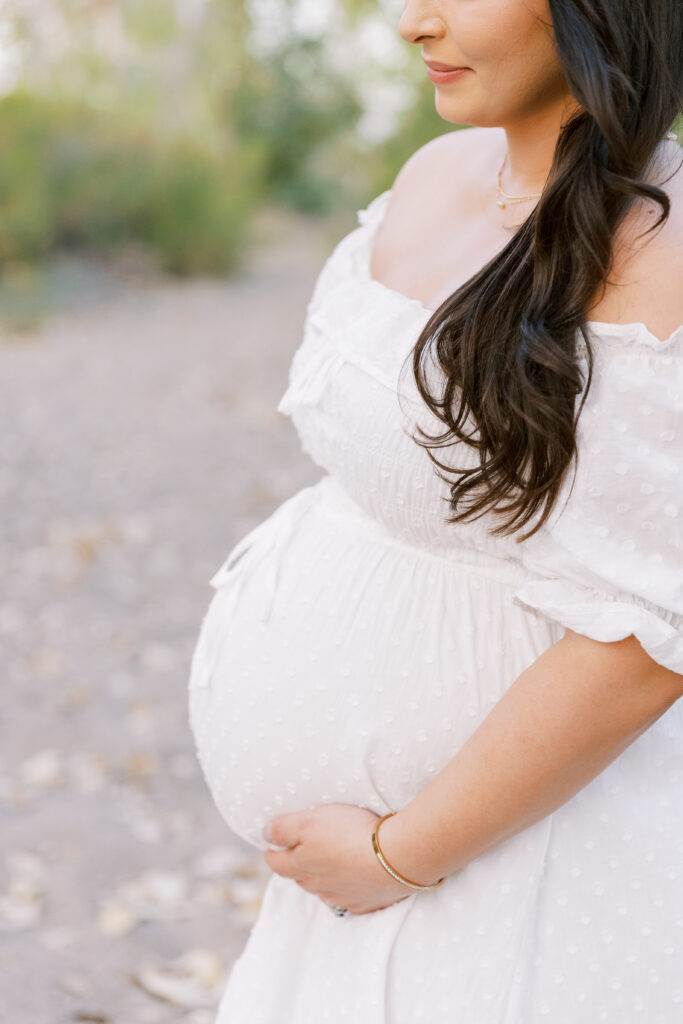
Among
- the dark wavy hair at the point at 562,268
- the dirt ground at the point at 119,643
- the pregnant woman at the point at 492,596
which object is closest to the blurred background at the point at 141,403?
the dirt ground at the point at 119,643

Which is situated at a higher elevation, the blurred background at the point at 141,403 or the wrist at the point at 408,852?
the wrist at the point at 408,852

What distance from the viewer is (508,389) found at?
108cm

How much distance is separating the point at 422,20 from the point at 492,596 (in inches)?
25.4

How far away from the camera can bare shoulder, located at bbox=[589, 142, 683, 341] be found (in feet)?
3.43

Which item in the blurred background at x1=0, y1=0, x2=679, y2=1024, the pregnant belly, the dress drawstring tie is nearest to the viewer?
the pregnant belly

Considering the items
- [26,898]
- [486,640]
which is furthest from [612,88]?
[26,898]

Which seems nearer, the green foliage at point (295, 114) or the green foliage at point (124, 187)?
the green foliage at point (124, 187)

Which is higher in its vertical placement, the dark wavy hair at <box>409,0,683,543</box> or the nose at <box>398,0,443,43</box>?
the nose at <box>398,0,443,43</box>

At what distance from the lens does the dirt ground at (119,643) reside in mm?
2889

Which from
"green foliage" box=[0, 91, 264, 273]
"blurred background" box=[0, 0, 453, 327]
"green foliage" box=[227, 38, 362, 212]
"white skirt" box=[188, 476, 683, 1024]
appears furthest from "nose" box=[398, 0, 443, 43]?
"green foliage" box=[227, 38, 362, 212]

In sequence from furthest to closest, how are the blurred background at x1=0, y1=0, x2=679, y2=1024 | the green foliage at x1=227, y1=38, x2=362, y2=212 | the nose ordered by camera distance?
the green foliage at x1=227, y1=38, x2=362, y2=212 < the blurred background at x1=0, y1=0, x2=679, y2=1024 < the nose

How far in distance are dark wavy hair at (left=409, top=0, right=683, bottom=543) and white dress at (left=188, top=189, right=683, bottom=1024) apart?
0.13 feet

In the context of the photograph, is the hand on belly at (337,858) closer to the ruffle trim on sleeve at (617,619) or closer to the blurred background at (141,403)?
the ruffle trim on sleeve at (617,619)

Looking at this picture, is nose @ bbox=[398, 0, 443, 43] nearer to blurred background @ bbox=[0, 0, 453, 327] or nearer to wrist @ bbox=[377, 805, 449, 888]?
wrist @ bbox=[377, 805, 449, 888]
